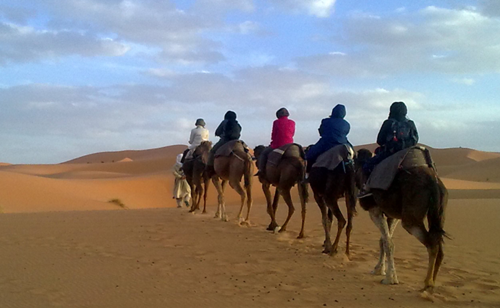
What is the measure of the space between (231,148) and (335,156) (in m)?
4.62

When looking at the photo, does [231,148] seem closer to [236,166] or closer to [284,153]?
[236,166]

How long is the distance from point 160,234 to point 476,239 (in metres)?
8.46

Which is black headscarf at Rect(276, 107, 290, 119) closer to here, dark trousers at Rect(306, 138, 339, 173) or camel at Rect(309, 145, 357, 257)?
dark trousers at Rect(306, 138, 339, 173)

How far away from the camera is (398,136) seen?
764 cm

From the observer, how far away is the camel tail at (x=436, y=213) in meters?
6.68

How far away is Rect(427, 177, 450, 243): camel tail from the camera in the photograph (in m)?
6.68

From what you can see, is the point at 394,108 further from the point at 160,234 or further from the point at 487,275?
the point at 160,234

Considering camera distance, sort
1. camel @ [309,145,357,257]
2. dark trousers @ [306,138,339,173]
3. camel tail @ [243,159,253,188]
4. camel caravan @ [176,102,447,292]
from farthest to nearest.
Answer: camel tail @ [243,159,253,188]
dark trousers @ [306,138,339,173]
camel @ [309,145,357,257]
camel caravan @ [176,102,447,292]

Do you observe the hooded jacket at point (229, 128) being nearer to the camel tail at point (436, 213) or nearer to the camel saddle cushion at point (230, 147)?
the camel saddle cushion at point (230, 147)

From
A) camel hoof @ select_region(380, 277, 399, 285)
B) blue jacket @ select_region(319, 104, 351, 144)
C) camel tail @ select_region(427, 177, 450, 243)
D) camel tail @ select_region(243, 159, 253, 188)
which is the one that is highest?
blue jacket @ select_region(319, 104, 351, 144)

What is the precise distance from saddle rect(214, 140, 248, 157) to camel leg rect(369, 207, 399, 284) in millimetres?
5936

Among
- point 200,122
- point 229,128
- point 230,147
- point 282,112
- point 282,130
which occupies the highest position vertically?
point 200,122

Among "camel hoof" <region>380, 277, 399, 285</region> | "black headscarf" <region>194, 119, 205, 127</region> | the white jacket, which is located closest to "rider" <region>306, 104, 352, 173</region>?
"camel hoof" <region>380, 277, 399, 285</region>

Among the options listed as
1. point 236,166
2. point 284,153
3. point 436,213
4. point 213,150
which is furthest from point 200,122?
point 436,213
